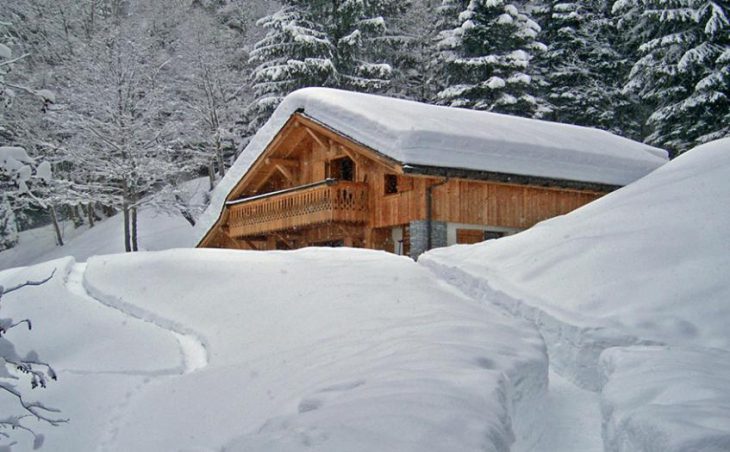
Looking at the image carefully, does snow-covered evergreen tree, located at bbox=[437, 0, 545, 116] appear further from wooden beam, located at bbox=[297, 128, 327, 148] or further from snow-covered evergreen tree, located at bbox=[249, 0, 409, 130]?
wooden beam, located at bbox=[297, 128, 327, 148]

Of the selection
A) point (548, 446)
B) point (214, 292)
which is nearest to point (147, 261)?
point (214, 292)

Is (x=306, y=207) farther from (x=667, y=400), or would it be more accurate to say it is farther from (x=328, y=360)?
(x=667, y=400)

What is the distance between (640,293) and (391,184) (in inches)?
482

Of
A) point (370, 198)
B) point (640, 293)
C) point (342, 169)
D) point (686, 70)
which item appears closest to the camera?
point (640, 293)

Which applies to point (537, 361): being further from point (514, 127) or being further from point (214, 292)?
point (514, 127)

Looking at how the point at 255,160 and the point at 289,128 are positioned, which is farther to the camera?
the point at 255,160

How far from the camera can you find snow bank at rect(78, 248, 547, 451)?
188 inches

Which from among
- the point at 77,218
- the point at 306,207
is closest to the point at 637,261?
the point at 306,207

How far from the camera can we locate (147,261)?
15.8m

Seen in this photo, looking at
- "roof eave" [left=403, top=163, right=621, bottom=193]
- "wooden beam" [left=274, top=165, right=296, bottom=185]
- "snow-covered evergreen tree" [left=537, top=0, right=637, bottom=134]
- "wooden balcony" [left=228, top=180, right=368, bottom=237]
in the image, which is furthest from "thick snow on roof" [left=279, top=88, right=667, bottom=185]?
"snow-covered evergreen tree" [left=537, top=0, right=637, bottom=134]

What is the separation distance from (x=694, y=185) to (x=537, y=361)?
6596mm

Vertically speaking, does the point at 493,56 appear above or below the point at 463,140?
above

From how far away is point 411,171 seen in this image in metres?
17.9

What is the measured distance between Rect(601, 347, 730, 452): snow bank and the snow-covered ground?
0.08ft
